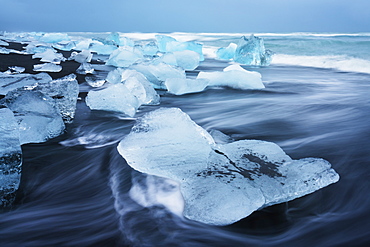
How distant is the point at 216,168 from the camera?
132cm

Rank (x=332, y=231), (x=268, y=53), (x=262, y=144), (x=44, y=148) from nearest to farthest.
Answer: (x=332, y=231), (x=262, y=144), (x=44, y=148), (x=268, y=53)

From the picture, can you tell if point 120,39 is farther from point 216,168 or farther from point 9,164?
point 216,168

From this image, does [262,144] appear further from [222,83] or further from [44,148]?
[222,83]

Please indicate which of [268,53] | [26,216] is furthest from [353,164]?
[268,53]

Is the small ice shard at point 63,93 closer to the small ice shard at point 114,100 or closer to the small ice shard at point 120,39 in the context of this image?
the small ice shard at point 114,100

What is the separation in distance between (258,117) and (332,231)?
5.62ft

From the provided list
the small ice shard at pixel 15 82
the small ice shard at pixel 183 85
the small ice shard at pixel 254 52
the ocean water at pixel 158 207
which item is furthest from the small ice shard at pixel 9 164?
the small ice shard at pixel 254 52

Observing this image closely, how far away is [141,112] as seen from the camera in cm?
289

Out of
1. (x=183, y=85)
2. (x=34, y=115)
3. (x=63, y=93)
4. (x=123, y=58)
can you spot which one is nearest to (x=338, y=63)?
(x=123, y=58)

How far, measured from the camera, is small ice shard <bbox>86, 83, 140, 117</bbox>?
2.71 m

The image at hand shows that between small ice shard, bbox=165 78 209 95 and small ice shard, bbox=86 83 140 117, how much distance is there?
3.42ft

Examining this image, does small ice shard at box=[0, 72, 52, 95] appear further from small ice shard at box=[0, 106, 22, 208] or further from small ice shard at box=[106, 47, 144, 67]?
small ice shard at box=[106, 47, 144, 67]

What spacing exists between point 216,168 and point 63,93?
5.13ft

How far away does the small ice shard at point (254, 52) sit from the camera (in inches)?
315
